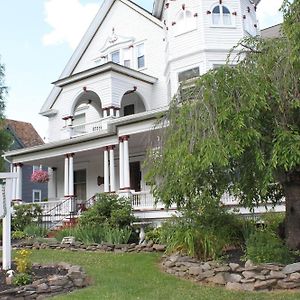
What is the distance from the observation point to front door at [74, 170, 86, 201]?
24.7m

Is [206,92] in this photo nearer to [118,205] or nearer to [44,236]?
[118,205]

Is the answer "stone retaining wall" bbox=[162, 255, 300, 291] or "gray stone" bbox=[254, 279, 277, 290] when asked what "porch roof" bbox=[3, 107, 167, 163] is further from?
"gray stone" bbox=[254, 279, 277, 290]

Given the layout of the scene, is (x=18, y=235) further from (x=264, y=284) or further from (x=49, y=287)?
(x=264, y=284)

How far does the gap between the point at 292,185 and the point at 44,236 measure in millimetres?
11035

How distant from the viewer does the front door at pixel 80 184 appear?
24.7 meters

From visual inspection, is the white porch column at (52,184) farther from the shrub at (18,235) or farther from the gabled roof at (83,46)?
the shrub at (18,235)

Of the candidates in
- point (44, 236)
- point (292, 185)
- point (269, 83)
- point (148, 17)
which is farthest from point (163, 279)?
point (148, 17)

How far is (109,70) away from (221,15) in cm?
591

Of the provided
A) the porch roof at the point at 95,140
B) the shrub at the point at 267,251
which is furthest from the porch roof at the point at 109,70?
the shrub at the point at 267,251

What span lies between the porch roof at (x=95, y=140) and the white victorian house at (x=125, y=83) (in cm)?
4

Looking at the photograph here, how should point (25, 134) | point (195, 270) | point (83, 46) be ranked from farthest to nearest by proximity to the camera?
point (25, 134), point (83, 46), point (195, 270)

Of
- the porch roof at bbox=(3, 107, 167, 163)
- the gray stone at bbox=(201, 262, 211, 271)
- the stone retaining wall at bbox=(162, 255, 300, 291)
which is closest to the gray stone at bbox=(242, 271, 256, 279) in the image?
the stone retaining wall at bbox=(162, 255, 300, 291)

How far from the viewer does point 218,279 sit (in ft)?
27.0

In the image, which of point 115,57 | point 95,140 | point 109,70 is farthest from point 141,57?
point 95,140
